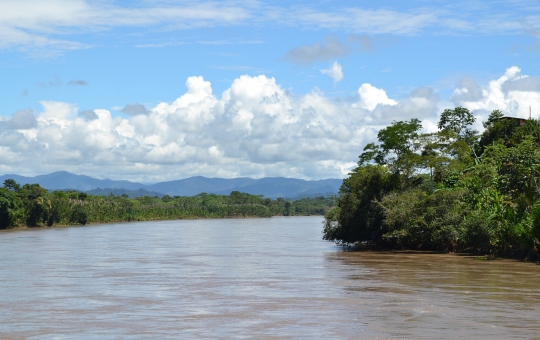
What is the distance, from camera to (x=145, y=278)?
28.7 meters

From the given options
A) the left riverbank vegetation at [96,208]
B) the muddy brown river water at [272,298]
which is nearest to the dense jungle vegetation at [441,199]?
the muddy brown river water at [272,298]

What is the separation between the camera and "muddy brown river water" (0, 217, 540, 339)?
1664 cm

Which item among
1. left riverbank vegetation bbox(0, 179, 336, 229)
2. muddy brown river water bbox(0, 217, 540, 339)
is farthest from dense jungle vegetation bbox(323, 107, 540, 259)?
left riverbank vegetation bbox(0, 179, 336, 229)

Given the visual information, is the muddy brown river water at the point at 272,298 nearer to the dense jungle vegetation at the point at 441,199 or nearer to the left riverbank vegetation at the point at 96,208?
the dense jungle vegetation at the point at 441,199

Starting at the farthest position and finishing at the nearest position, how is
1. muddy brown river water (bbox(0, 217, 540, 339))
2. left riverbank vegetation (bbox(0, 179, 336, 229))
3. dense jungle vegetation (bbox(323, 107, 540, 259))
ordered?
left riverbank vegetation (bbox(0, 179, 336, 229)), dense jungle vegetation (bbox(323, 107, 540, 259)), muddy brown river water (bbox(0, 217, 540, 339))

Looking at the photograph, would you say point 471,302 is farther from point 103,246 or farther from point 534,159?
point 103,246

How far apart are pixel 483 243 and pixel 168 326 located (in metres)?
23.7

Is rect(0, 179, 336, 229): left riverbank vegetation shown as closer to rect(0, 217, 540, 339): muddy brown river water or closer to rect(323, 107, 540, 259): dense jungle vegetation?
rect(323, 107, 540, 259): dense jungle vegetation

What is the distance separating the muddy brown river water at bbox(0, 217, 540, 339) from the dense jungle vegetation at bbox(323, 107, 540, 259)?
5.24 ft

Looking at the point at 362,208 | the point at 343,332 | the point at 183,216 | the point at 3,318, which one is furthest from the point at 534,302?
the point at 183,216

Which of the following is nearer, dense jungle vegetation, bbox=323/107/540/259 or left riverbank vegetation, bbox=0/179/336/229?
dense jungle vegetation, bbox=323/107/540/259

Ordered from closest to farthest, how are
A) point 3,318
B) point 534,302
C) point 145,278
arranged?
1. point 3,318
2. point 534,302
3. point 145,278

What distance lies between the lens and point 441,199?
38.6 m

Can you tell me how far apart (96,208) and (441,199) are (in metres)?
84.2
